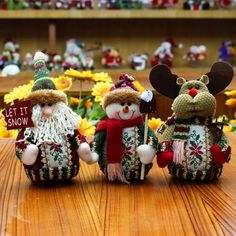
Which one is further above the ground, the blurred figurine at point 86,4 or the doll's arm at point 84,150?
the blurred figurine at point 86,4

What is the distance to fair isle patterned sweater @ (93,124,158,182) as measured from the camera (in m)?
0.89

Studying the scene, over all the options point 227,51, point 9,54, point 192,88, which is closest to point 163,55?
point 227,51

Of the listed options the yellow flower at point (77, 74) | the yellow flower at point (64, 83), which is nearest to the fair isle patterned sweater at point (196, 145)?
the yellow flower at point (64, 83)

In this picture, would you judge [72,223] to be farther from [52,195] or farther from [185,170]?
[185,170]

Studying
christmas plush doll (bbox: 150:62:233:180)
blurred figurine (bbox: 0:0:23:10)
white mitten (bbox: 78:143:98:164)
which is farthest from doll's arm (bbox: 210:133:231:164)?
blurred figurine (bbox: 0:0:23:10)

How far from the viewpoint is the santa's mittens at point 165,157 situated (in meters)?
0.89

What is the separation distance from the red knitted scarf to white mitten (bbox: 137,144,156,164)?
1.3 inches

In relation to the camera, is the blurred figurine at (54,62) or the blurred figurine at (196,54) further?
the blurred figurine at (196,54)

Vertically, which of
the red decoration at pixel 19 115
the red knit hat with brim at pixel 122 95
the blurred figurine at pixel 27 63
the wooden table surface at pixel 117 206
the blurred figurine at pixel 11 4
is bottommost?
the blurred figurine at pixel 27 63

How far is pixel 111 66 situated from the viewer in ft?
11.7

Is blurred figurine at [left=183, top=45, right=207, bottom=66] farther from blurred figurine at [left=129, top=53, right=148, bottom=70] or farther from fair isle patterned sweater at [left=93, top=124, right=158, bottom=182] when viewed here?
fair isle patterned sweater at [left=93, top=124, right=158, bottom=182]

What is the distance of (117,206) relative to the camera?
82 cm

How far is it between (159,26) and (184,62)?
1.04 ft

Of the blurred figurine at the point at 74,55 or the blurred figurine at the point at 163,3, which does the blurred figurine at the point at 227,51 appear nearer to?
the blurred figurine at the point at 163,3
